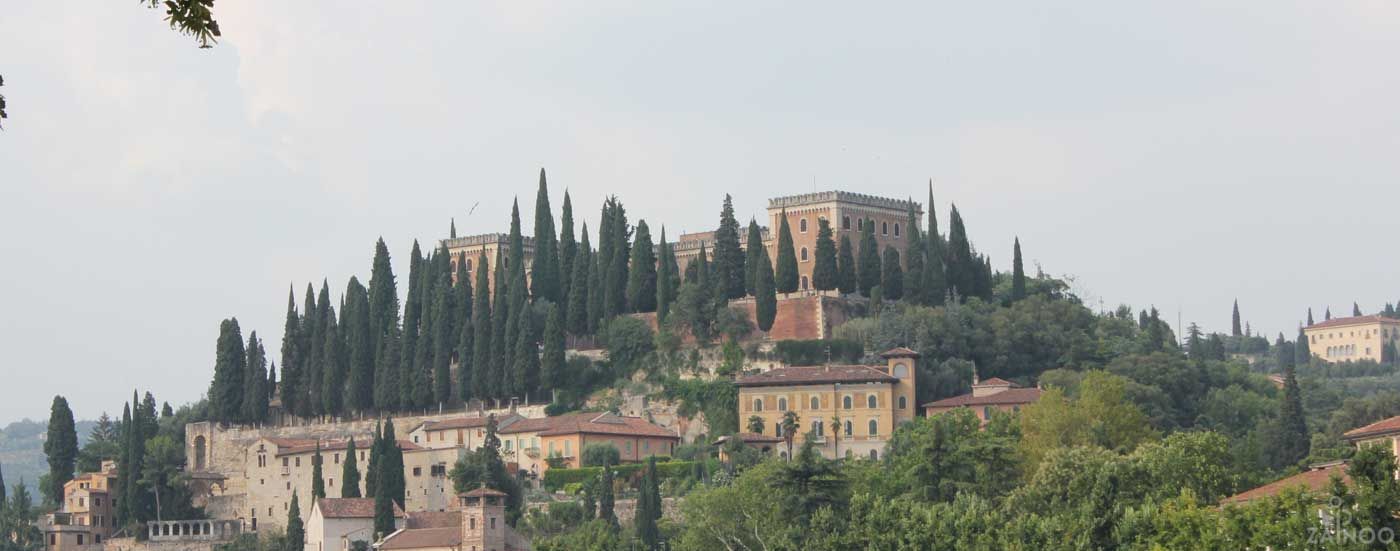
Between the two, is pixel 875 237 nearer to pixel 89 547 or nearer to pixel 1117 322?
pixel 1117 322

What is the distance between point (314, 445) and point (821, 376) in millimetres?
17604

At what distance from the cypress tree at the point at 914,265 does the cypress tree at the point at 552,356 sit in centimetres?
1165

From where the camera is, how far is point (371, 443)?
75.9m

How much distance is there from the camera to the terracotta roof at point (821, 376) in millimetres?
71562

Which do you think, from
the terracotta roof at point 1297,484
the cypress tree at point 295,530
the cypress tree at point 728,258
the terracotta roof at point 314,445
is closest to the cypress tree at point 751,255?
the cypress tree at point 728,258

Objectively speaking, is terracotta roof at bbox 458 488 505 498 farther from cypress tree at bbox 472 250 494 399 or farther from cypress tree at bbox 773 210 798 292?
cypress tree at bbox 773 210 798 292

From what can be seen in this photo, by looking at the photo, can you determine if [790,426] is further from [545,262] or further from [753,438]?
[545,262]

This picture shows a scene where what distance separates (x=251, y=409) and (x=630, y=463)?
19399 millimetres

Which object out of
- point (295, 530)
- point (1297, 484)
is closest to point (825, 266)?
point (295, 530)

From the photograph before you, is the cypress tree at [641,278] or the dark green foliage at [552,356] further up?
the cypress tree at [641,278]

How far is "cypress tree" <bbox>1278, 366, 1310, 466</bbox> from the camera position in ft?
216

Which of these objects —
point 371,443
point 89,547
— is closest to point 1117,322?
point 371,443

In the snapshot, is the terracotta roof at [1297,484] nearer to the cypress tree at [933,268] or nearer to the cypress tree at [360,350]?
the cypress tree at [933,268]

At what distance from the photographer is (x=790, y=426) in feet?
234
